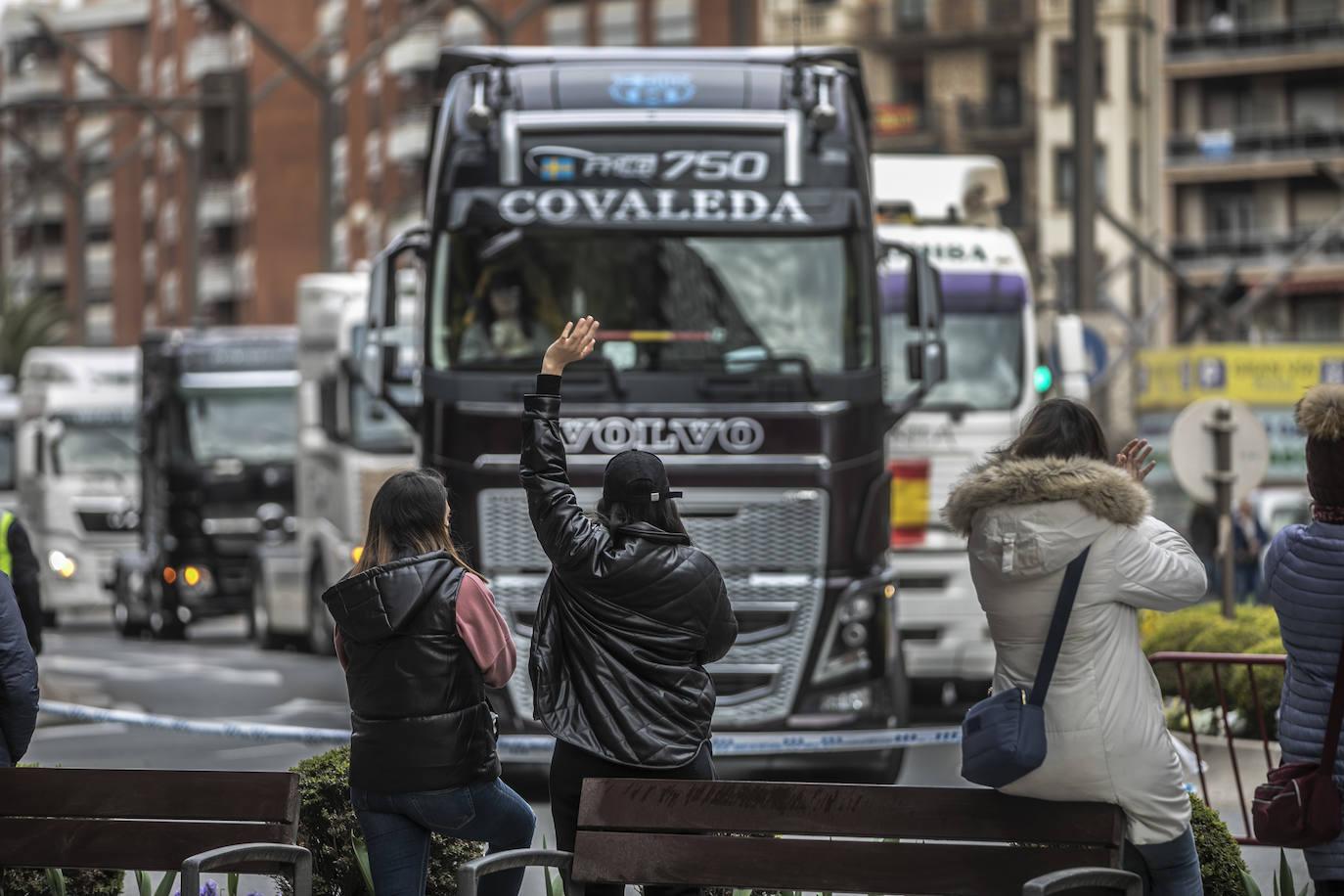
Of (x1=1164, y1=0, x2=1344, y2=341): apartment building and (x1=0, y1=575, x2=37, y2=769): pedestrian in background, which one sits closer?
(x1=0, y1=575, x2=37, y2=769): pedestrian in background

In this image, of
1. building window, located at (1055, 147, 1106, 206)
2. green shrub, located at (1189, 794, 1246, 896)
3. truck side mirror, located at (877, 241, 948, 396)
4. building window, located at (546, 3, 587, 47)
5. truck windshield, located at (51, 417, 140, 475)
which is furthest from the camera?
building window, located at (1055, 147, 1106, 206)

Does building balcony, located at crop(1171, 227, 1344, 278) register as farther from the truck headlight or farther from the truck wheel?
the truck wheel

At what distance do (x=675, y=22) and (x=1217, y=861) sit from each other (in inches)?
2058

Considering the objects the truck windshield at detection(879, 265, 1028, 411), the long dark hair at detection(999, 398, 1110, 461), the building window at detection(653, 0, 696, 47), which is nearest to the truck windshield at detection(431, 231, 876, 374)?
the truck windshield at detection(879, 265, 1028, 411)

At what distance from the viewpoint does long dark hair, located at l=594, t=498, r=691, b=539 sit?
224 inches

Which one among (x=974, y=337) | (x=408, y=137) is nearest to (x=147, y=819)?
(x=974, y=337)

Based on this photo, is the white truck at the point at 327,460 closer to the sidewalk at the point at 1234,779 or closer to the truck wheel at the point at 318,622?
the truck wheel at the point at 318,622

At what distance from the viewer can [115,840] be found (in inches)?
228

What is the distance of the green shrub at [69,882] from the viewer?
22.1 feet

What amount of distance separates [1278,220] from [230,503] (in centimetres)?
5023

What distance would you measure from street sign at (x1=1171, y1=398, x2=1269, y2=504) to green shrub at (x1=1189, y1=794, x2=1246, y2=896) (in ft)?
20.7

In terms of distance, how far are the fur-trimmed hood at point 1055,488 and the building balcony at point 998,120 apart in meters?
57.7

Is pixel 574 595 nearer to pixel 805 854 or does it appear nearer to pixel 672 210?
pixel 805 854

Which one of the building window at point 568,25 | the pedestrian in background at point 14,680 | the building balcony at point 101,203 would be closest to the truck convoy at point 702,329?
the pedestrian in background at point 14,680
